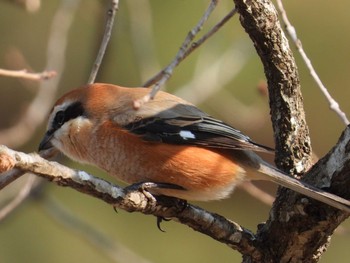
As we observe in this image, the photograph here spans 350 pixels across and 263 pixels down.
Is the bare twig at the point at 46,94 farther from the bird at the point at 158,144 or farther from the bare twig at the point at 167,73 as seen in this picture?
the bare twig at the point at 167,73

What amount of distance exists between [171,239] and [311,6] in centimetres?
214

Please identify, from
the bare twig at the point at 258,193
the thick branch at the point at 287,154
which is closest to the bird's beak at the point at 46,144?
the bare twig at the point at 258,193

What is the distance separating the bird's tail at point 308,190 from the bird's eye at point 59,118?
1.06 metres

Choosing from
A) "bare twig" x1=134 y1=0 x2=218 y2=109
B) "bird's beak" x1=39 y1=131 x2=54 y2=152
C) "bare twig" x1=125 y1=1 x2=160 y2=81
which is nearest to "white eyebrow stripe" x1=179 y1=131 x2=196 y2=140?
"bird's beak" x1=39 y1=131 x2=54 y2=152

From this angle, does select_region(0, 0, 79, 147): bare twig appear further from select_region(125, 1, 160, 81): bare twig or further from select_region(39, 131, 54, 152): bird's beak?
select_region(125, 1, 160, 81): bare twig

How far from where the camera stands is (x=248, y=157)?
11.3 feet

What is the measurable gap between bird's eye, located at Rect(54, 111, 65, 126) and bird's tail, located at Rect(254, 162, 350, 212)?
1063 mm

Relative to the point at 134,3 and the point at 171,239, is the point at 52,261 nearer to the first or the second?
the point at 171,239

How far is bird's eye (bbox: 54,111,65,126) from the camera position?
3643 mm

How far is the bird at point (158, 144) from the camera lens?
333 centimetres

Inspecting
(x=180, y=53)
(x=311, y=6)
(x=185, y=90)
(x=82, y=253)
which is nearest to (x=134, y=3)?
(x=185, y=90)

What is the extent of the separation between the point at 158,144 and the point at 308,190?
2.65ft

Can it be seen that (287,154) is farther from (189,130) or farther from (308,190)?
(189,130)

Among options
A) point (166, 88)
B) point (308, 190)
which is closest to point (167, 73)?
point (308, 190)
